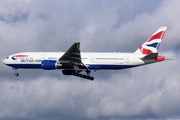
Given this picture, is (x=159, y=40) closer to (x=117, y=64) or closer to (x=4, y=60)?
(x=117, y=64)

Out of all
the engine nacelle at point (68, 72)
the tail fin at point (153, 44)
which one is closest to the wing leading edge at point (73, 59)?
the engine nacelle at point (68, 72)

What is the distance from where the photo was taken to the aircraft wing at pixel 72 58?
70.9 meters

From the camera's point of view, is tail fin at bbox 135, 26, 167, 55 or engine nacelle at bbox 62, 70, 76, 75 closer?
tail fin at bbox 135, 26, 167, 55

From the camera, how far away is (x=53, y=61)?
244 feet

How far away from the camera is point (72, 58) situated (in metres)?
73.2

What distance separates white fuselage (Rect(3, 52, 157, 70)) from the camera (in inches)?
A: 2948

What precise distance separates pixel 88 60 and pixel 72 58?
441 centimetres

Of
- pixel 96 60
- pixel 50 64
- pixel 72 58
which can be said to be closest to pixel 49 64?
pixel 50 64

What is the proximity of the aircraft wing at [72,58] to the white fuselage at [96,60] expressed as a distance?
1477 mm

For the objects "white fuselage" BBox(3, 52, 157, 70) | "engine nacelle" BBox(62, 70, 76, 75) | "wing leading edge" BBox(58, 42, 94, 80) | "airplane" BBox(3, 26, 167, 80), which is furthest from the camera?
"engine nacelle" BBox(62, 70, 76, 75)

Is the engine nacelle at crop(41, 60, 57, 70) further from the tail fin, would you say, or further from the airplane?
the tail fin

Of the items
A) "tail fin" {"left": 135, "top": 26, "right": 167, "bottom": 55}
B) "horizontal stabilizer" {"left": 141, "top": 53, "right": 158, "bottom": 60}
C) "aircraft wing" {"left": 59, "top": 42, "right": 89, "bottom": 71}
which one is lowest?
"horizontal stabilizer" {"left": 141, "top": 53, "right": 158, "bottom": 60}

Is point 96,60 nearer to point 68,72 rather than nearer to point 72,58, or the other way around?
point 72,58

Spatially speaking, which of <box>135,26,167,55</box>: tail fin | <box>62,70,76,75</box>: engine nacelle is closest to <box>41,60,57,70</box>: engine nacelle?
<box>62,70,76,75</box>: engine nacelle
